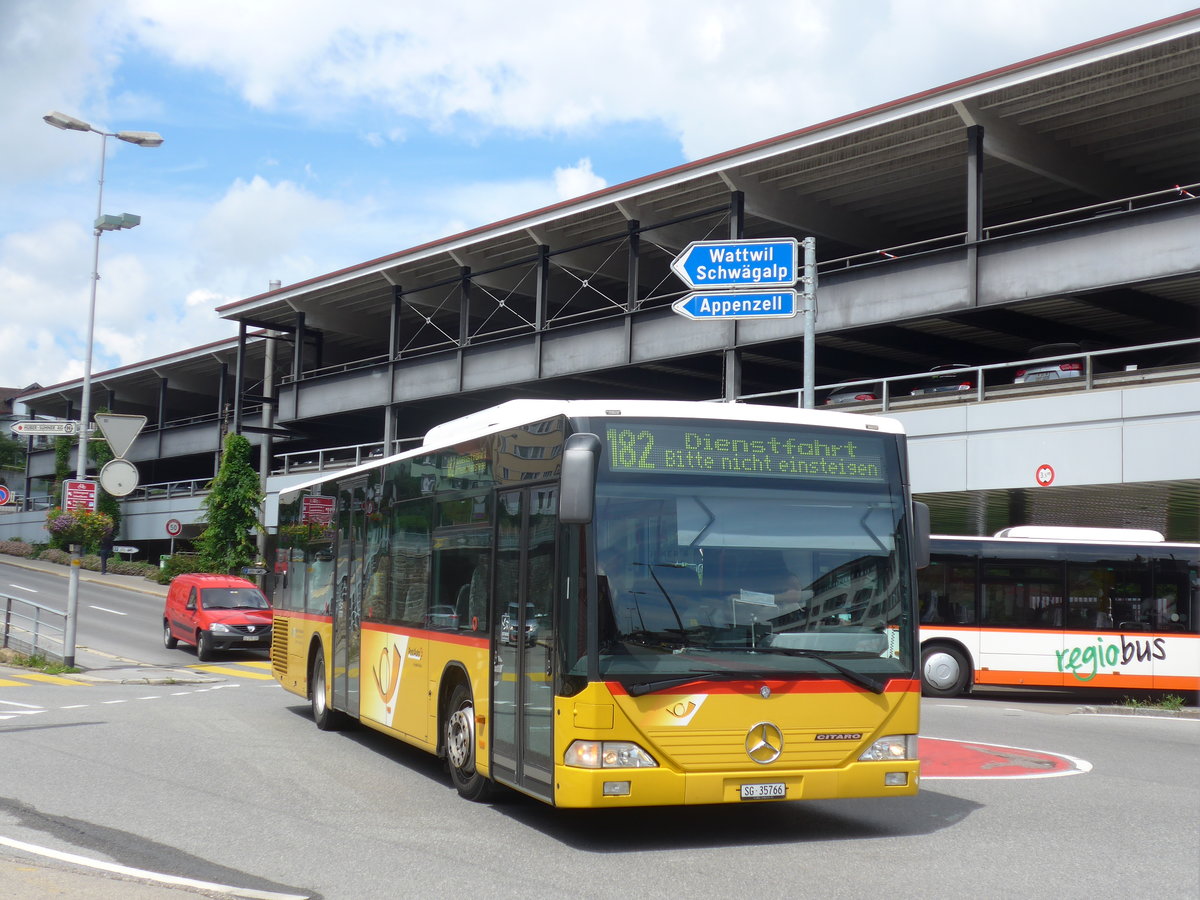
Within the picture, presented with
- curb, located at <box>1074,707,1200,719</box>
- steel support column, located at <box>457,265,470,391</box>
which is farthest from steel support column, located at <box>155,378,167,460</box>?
curb, located at <box>1074,707,1200,719</box>

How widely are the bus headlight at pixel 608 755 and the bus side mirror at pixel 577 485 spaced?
4.59 ft

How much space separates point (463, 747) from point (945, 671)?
13237 mm

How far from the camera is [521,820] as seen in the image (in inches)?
358

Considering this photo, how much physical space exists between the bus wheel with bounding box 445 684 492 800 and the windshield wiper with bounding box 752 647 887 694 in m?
2.65

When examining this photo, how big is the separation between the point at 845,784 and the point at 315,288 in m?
Answer: 40.6

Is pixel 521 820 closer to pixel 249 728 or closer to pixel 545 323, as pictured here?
pixel 249 728

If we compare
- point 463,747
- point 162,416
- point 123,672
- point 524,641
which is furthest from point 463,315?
point 524,641

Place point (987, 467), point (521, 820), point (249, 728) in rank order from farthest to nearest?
point (987, 467) → point (249, 728) → point (521, 820)

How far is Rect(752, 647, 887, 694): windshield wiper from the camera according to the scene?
8211 millimetres

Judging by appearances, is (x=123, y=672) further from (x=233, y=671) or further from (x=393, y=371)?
(x=393, y=371)

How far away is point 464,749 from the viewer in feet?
32.5

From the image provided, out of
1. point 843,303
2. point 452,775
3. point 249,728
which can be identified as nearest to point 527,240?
point 843,303

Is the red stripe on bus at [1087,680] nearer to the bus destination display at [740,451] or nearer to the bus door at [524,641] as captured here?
the bus destination display at [740,451]

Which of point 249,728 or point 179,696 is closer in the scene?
point 249,728
